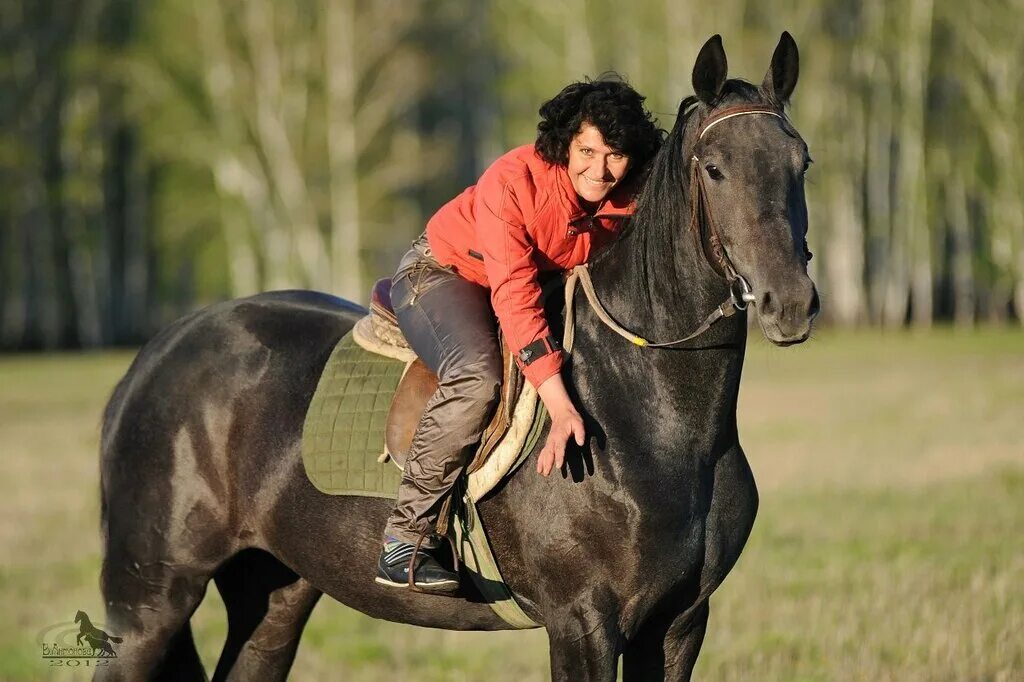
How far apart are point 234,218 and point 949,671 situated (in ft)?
118

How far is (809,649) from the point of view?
744 centimetres

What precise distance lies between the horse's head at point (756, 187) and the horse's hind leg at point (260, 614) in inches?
110

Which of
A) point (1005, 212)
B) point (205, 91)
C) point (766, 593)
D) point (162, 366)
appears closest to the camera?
point (162, 366)

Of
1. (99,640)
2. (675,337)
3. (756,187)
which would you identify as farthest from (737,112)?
(99,640)

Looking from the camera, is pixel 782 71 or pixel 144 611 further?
pixel 144 611

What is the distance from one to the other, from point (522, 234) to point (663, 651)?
167 centimetres

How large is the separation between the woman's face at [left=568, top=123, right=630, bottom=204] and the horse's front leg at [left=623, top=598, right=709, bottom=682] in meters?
1.61

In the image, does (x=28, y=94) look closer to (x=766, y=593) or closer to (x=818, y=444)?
(x=818, y=444)

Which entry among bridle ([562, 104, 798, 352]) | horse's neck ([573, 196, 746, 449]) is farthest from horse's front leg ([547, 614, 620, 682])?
bridle ([562, 104, 798, 352])

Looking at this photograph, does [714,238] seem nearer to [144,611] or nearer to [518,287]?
[518,287]

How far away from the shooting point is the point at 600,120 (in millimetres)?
4426

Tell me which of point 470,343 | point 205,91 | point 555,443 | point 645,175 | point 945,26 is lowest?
point 555,443

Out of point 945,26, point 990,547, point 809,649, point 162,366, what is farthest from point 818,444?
point 945,26

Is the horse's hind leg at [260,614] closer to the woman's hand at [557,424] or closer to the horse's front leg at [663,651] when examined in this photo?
the horse's front leg at [663,651]
